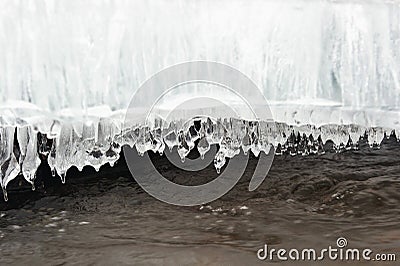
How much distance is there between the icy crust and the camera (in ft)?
4.94

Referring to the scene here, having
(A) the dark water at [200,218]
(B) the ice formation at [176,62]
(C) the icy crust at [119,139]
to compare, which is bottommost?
(A) the dark water at [200,218]

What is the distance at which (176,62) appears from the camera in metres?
1.53

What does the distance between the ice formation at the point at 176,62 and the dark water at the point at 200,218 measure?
0.22 metres

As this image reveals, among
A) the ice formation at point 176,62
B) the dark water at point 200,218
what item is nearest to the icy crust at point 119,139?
the ice formation at point 176,62

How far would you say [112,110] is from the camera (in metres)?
1.51

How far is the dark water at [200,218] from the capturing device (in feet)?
5.08

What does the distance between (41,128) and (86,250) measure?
361 millimetres
